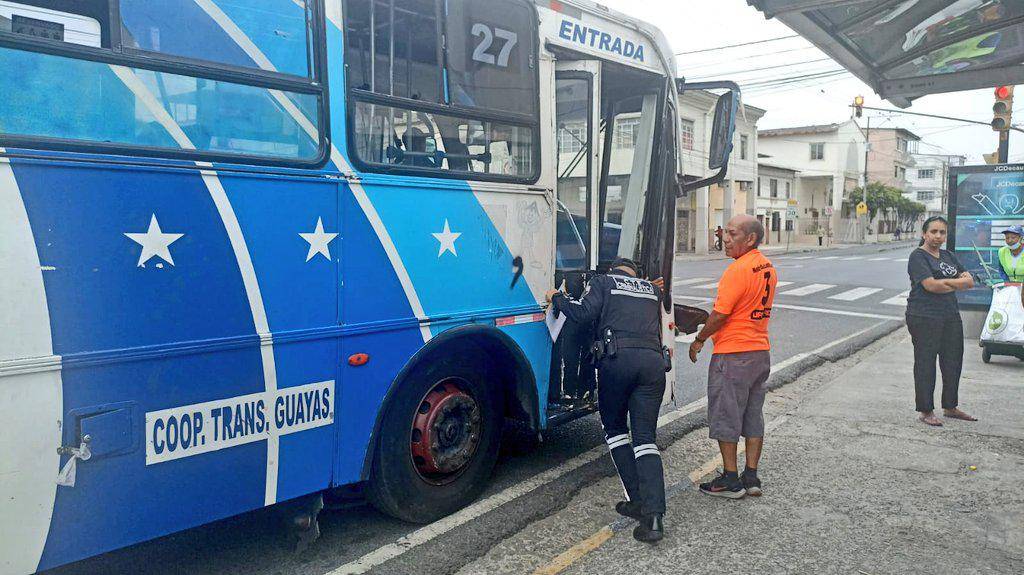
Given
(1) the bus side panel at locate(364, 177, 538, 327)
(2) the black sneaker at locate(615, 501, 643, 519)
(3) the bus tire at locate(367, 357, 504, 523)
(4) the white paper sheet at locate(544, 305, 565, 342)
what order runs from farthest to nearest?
1. (4) the white paper sheet at locate(544, 305, 565, 342)
2. (2) the black sneaker at locate(615, 501, 643, 519)
3. (3) the bus tire at locate(367, 357, 504, 523)
4. (1) the bus side panel at locate(364, 177, 538, 327)

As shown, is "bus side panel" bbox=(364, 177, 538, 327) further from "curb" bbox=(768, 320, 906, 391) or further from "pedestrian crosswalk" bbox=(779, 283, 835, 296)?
"pedestrian crosswalk" bbox=(779, 283, 835, 296)

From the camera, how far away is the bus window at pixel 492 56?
13.7 ft

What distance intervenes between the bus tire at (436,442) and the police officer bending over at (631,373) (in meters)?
0.74

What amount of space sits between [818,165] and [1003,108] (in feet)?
195

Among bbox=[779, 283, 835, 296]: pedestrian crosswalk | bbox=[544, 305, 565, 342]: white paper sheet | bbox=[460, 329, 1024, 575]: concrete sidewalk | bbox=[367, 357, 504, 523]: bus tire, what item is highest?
bbox=[544, 305, 565, 342]: white paper sheet

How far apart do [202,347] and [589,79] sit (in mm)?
3035

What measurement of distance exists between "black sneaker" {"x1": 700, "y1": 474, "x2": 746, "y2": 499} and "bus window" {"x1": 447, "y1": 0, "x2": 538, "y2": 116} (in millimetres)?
2673

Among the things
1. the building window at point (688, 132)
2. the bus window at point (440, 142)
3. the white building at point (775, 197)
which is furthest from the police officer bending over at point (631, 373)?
the white building at point (775, 197)

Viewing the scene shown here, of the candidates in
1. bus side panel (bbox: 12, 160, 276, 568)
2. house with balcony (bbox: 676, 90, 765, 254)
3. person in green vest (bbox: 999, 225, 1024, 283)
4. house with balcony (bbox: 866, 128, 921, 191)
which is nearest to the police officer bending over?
bus side panel (bbox: 12, 160, 276, 568)

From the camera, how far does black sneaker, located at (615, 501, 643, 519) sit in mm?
4385

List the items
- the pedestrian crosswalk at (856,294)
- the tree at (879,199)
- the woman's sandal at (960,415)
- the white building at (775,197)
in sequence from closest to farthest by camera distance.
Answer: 1. the woman's sandal at (960,415)
2. the pedestrian crosswalk at (856,294)
3. the white building at (775,197)
4. the tree at (879,199)

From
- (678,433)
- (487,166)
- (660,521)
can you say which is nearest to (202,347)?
(487,166)

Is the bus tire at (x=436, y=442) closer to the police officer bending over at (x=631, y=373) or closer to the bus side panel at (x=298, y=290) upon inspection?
the bus side panel at (x=298, y=290)

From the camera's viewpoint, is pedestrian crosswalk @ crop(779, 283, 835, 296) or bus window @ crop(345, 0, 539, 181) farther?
pedestrian crosswalk @ crop(779, 283, 835, 296)
